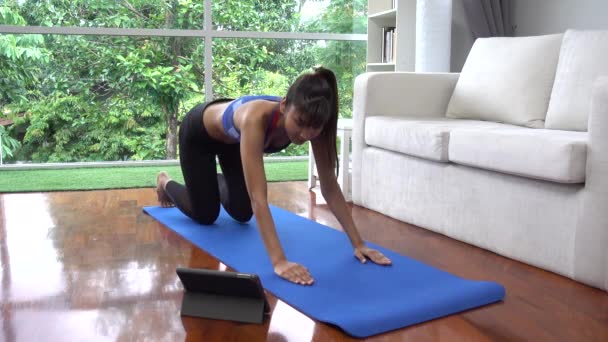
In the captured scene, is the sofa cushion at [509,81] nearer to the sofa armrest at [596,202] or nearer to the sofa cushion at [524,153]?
the sofa cushion at [524,153]

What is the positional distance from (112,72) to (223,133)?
2.58 m

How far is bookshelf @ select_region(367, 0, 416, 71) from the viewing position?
452 centimetres

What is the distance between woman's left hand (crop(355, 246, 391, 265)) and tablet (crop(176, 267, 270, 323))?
50 centimetres

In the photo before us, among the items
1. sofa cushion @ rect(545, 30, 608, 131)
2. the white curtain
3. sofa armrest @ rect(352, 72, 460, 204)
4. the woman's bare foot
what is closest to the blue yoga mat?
the woman's bare foot

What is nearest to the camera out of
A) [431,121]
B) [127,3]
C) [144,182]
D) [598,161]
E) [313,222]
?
[598,161]

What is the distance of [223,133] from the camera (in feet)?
7.92

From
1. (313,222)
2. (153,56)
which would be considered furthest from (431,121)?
(153,56)

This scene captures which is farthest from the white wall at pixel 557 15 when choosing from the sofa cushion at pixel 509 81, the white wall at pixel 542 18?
the sofa cushion at pixel 509 81

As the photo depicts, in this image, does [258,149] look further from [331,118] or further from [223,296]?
[223,296]

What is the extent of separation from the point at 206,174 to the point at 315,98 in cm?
94

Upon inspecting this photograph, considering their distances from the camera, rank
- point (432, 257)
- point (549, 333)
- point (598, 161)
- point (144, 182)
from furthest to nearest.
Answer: point (144, 182) < point (432, 257) < point (598, 161) < point (549, 333)

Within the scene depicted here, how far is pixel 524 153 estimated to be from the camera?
7.00ft

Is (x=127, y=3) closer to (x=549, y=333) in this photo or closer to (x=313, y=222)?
(x=313, y=222)

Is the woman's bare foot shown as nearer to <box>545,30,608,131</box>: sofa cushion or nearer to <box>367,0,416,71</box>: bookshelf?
<box>545,30,608,131</box>: sofa cushion
